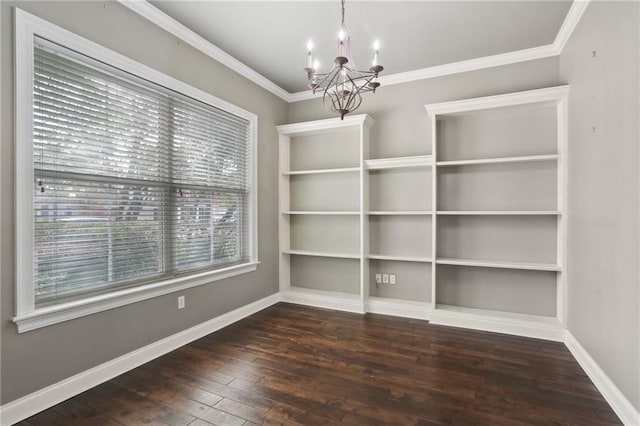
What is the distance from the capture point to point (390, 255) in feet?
13.1

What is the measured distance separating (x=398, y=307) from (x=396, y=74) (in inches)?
113

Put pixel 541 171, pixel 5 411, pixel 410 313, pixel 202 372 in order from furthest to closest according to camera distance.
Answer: pixel 410 313
pixel 541 171
pixel 202 372
pixel 5 411

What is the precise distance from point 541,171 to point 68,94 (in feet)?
13.8

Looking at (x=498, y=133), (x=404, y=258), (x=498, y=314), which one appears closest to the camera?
(x=498, y=314)

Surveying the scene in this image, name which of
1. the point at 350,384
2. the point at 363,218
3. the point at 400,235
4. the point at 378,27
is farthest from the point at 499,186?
the point at 350,384

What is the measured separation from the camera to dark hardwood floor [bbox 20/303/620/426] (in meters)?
1.92

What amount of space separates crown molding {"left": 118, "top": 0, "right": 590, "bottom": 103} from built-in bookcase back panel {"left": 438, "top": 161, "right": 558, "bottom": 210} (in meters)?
1.14

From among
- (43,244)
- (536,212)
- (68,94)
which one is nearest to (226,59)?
(68,94)

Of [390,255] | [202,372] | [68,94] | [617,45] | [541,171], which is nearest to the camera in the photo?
[617,45]

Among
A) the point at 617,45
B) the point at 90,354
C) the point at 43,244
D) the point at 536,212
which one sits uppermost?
the point at 617,45

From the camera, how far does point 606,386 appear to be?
2.09m

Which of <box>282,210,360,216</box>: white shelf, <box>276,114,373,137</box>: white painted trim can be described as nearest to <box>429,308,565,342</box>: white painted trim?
→ <box>282,210,360,216</box>: white shelf

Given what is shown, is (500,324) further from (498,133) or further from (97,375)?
(97,375)

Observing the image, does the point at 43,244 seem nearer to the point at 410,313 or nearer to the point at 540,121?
the point at 410,313
